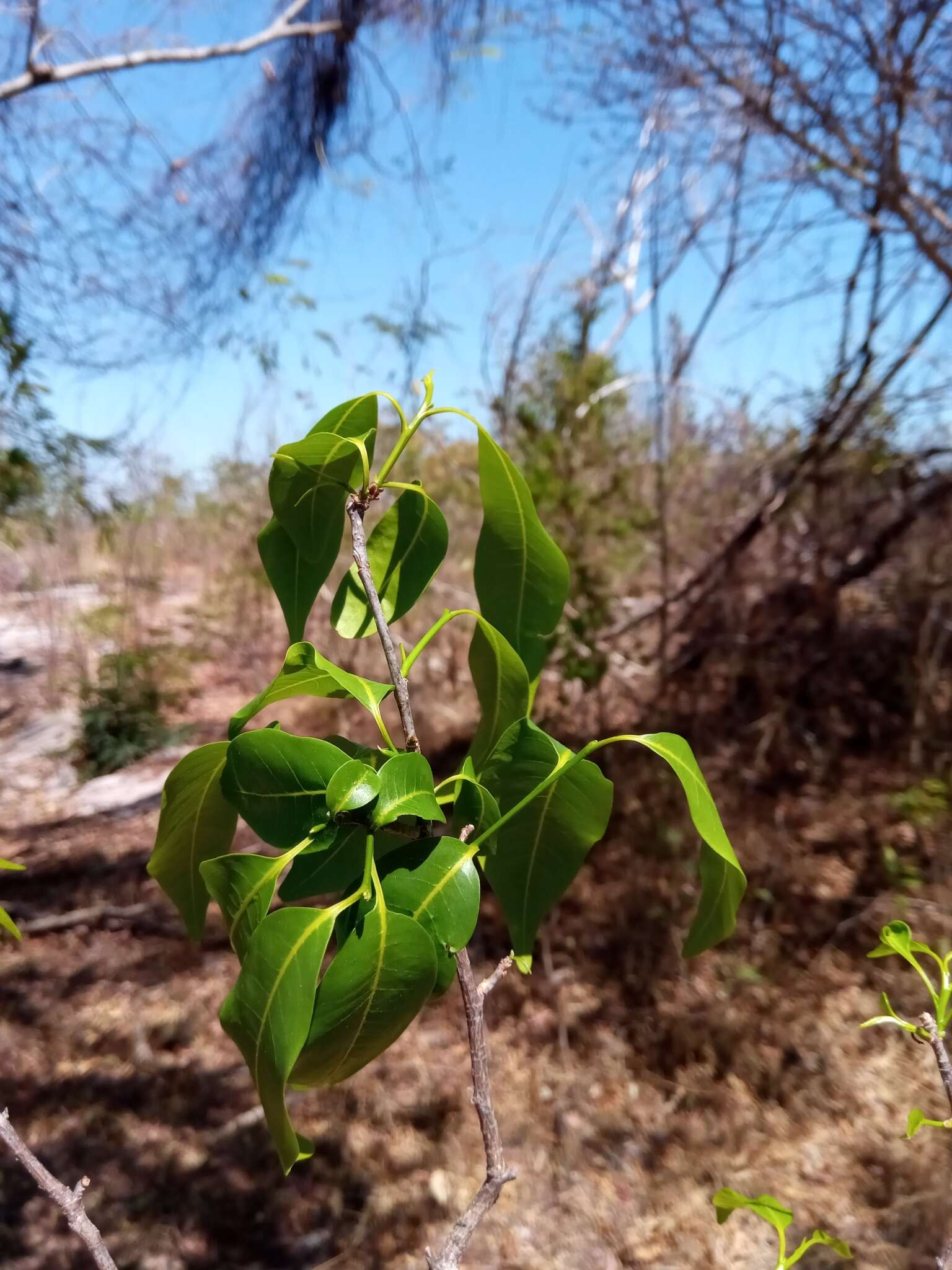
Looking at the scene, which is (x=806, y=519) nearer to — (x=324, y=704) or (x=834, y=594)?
(x=834, y=594)

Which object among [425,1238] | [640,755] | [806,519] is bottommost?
[425,1238]

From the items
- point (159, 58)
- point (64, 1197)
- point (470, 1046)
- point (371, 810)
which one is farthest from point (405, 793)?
point (159, 58)

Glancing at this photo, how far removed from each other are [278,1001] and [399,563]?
0.26 metres

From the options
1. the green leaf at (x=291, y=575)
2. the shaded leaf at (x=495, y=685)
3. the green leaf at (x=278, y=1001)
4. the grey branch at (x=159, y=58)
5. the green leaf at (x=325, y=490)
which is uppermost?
the grey branch at (x=159, y=58)

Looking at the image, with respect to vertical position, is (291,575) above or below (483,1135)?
above

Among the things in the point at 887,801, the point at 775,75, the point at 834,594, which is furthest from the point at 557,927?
the point at 775,75

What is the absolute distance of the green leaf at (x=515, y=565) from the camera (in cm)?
47

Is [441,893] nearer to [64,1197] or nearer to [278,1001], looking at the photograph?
[278,1001]

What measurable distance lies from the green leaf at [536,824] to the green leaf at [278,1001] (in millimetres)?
118

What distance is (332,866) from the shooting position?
38 cm

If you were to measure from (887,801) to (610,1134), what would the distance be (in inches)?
54.8

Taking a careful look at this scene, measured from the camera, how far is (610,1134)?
1714mm

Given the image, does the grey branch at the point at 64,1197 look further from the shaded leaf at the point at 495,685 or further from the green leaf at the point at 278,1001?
the shaded leaf at the point at 495,685

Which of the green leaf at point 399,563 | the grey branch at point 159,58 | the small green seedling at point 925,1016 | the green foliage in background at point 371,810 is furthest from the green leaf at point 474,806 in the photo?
the grey branch at point 159,58
